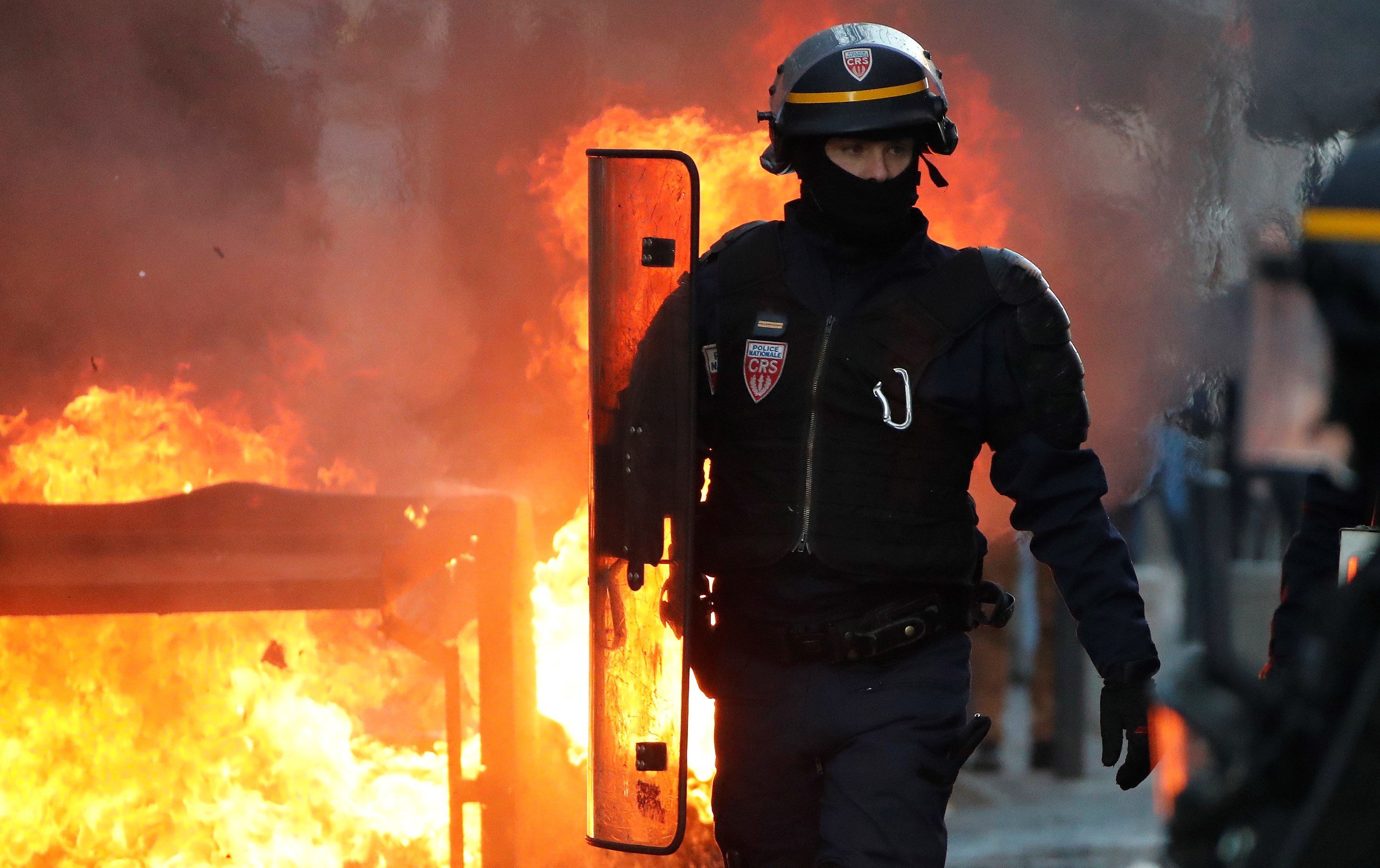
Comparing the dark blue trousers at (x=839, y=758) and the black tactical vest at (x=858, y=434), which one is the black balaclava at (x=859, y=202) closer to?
the black tactical vest at (x=858, y=434)

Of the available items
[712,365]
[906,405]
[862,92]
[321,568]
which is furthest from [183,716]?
[862,92]

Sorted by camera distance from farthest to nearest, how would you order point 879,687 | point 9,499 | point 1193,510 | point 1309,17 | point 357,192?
point 1193,510 < point 1309,17 < point 357,192 < point 9,499 < point 879,687

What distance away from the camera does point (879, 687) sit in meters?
2.29

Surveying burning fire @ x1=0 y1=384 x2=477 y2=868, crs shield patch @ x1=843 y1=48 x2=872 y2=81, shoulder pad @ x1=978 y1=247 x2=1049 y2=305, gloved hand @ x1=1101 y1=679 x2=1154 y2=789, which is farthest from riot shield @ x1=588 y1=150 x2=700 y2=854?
burning fire @ x1=0 y1=384 x2=477 y2=868

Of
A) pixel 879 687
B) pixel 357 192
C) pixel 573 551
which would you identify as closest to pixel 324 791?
pixel 573 551

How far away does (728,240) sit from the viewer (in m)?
2.53

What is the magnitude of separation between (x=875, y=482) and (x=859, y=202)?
494 mm

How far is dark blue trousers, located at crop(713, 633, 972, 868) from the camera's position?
2.21 metres

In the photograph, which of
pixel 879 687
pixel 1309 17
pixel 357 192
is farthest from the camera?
pixel 1309 17

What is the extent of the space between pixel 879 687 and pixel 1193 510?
3.10 metres

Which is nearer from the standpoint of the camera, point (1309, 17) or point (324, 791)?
point (324, 791)

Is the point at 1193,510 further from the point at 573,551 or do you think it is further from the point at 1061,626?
the point at 573,551

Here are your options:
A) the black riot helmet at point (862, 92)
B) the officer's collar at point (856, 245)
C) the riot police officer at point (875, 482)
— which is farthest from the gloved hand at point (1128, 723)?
the black riot helmet at point (862, 92)

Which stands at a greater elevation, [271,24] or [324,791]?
[271,24]
